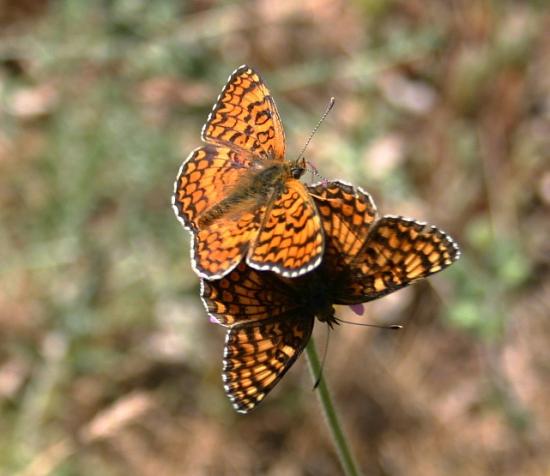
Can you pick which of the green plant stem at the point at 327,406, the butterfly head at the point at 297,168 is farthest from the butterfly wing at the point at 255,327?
the butterfly head at the point at 297,168

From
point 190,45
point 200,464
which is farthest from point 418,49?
point 200,464

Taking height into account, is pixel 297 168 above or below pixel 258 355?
above

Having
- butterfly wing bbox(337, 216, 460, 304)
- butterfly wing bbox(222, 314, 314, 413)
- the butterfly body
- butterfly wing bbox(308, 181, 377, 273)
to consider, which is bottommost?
butterfly wing bbox(222, 314, 314, 413)

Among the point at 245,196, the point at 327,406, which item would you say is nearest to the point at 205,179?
the point at 245,196

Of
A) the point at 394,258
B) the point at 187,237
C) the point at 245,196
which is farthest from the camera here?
the point at 187,237

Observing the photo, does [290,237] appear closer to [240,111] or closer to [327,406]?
[327,406]

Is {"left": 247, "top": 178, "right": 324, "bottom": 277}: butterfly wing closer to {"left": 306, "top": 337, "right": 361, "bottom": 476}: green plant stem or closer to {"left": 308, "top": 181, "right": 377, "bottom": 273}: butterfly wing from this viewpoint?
{"left": 308, "top": 181, "right": 377, "bottom": 273}: butterfly wing

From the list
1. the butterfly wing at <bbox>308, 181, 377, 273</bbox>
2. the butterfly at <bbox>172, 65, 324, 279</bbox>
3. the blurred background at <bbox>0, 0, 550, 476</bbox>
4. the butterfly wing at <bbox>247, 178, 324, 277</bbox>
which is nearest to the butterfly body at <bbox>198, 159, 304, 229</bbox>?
the butterfly at <bbox>172, 65, 324, 279</bbox>

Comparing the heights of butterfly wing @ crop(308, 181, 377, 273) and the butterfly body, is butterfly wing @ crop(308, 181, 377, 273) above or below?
below
